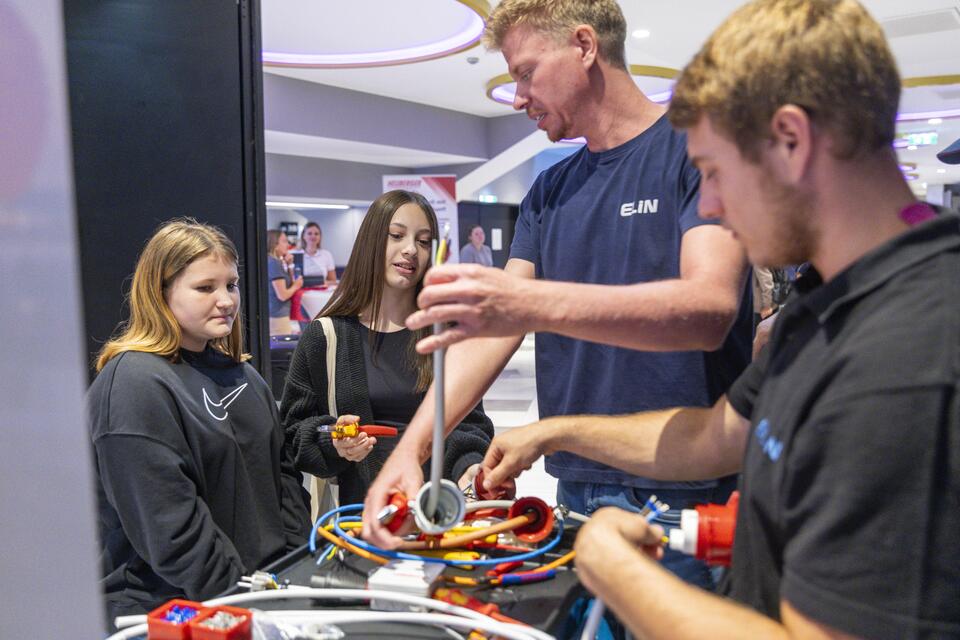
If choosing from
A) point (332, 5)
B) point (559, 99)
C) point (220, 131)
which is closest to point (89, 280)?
point (220, 131)

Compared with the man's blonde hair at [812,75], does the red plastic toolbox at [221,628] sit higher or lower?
lower

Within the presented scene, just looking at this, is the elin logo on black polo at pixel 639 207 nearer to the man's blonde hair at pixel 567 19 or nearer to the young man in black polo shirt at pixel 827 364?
the man's blonde hair at pixel 567 19

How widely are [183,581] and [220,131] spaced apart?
165 centimetres

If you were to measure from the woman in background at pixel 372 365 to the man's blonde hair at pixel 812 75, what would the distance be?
138cm

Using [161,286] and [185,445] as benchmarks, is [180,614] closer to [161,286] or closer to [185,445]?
[185,445]

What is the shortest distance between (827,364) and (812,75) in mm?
257

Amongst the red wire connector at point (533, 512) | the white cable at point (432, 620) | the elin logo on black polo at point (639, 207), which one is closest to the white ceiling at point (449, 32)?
the elin logo on black polo at point (639, 207)

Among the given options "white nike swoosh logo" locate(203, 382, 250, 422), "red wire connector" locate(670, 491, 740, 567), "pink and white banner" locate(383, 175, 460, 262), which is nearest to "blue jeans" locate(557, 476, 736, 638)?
"red wire connector" locate(670, 491, 740, 567)

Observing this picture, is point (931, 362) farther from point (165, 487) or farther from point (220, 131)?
point (220, 131)

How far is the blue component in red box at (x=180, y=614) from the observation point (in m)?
0.79

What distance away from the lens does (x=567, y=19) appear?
1340 millimetres

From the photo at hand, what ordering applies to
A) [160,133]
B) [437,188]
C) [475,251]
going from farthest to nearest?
[475,251]
[437,188]
[160,133]

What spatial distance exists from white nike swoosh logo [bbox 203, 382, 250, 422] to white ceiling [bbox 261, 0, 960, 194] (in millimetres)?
3060

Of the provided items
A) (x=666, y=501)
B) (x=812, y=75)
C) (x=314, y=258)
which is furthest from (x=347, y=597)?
(x=314, y=258)
